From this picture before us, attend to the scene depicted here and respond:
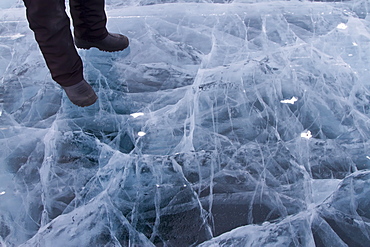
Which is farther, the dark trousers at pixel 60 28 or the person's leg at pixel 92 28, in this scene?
the person's leg at pixel 92 28

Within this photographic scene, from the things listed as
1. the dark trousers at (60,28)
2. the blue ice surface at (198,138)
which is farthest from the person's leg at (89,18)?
the blue ice surface at (198,138)

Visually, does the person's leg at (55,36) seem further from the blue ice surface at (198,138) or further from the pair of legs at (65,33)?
the blue ice surface at (198,138)

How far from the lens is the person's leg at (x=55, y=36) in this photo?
0.85 metres

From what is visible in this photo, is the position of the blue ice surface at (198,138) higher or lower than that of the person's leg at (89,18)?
lower

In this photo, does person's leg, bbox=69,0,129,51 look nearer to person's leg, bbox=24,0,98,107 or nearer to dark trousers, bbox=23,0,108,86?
dark trousers, bbox=23,0,108,86

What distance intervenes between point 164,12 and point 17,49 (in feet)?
2.52

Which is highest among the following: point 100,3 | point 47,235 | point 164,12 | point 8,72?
point 100,3

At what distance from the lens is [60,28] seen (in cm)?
91

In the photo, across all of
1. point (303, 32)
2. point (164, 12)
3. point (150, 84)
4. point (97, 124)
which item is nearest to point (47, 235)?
point (97, 124)

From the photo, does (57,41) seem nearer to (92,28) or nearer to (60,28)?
(60,28)

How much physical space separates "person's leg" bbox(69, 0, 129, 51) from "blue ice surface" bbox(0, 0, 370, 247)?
0.18 ft

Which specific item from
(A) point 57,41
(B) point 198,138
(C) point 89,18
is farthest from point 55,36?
(B) point 198,138

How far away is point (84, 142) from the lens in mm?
1055

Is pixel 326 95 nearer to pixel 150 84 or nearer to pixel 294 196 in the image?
pixel 294 196
